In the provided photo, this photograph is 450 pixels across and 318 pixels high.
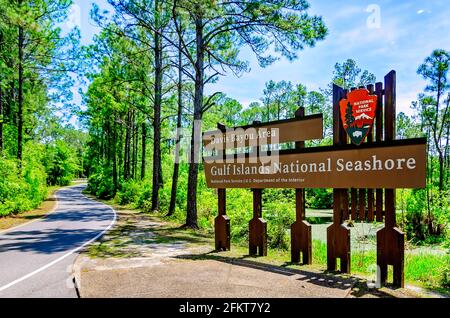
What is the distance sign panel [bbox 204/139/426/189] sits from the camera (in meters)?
Result: 5.08

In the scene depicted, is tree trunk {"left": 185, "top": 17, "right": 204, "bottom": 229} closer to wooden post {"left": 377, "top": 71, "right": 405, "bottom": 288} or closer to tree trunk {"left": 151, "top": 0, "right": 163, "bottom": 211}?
tree trunk {"left": 151, "top": 0, "right": 163, "bottom": 211}

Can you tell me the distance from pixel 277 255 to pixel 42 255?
5.68 m

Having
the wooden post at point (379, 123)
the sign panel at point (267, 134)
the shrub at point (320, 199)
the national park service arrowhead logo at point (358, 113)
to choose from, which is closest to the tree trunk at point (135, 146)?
the shrub at point (320, 199)

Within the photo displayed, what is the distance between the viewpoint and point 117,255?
25.6ft

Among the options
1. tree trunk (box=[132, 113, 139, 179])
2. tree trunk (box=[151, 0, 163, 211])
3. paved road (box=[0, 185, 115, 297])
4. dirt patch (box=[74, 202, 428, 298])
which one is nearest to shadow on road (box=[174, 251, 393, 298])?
dirt patch (box=[74, 202, 428, 298])

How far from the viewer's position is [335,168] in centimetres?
600

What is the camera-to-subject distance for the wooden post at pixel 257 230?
7441mm

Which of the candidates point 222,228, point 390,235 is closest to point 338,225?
point 390,235

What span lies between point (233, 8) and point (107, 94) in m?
11.8

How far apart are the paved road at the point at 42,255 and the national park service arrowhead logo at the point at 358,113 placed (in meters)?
5.32

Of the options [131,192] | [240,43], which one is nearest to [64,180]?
[131,192]

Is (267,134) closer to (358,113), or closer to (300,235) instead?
(358,113)

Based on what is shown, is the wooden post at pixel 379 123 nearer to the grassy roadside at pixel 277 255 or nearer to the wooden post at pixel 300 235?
the grassy roadside at pixel 277 255
